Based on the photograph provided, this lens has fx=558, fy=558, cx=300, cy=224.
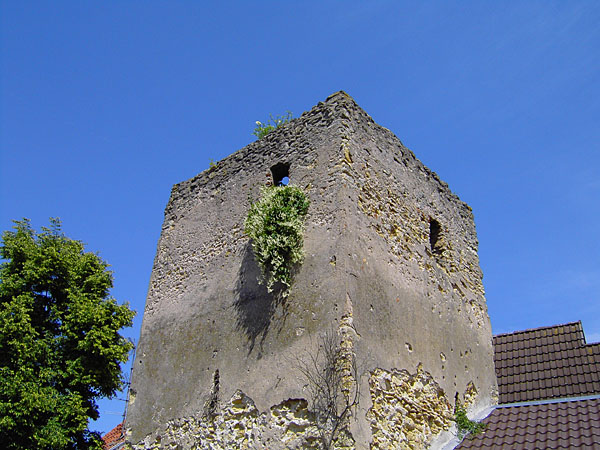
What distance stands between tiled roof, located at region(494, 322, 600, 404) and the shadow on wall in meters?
4.66

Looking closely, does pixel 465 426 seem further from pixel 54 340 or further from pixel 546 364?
pixel 54 340

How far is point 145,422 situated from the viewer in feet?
25.6

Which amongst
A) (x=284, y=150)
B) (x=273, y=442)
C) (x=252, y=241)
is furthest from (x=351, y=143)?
(x=273, y=442)

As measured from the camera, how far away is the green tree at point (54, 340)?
31.5 feet

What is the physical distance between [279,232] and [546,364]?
5.43 m

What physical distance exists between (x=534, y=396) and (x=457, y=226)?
304cm

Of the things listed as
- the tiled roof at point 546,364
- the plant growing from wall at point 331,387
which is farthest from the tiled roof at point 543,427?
the plant growing from wall at point 331,387

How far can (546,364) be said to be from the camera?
30.8 feet

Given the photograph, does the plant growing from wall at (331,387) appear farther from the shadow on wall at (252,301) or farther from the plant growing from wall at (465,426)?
the plant growing from wall at (465,426)

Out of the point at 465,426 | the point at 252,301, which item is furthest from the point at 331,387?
the point at 465,426

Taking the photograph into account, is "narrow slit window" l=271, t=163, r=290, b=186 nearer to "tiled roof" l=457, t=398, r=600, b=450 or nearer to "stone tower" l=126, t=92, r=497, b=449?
"stone tower" l=126, t=92, r=497, b=449

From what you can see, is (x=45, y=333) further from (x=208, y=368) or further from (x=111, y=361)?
(x=208, y=368)

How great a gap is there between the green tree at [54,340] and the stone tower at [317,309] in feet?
8.76

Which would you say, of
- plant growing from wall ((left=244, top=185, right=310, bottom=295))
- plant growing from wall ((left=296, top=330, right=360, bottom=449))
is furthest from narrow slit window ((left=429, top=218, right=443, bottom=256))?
plant growing from wall ((left=296, top=330, right=360, bottom=449))
